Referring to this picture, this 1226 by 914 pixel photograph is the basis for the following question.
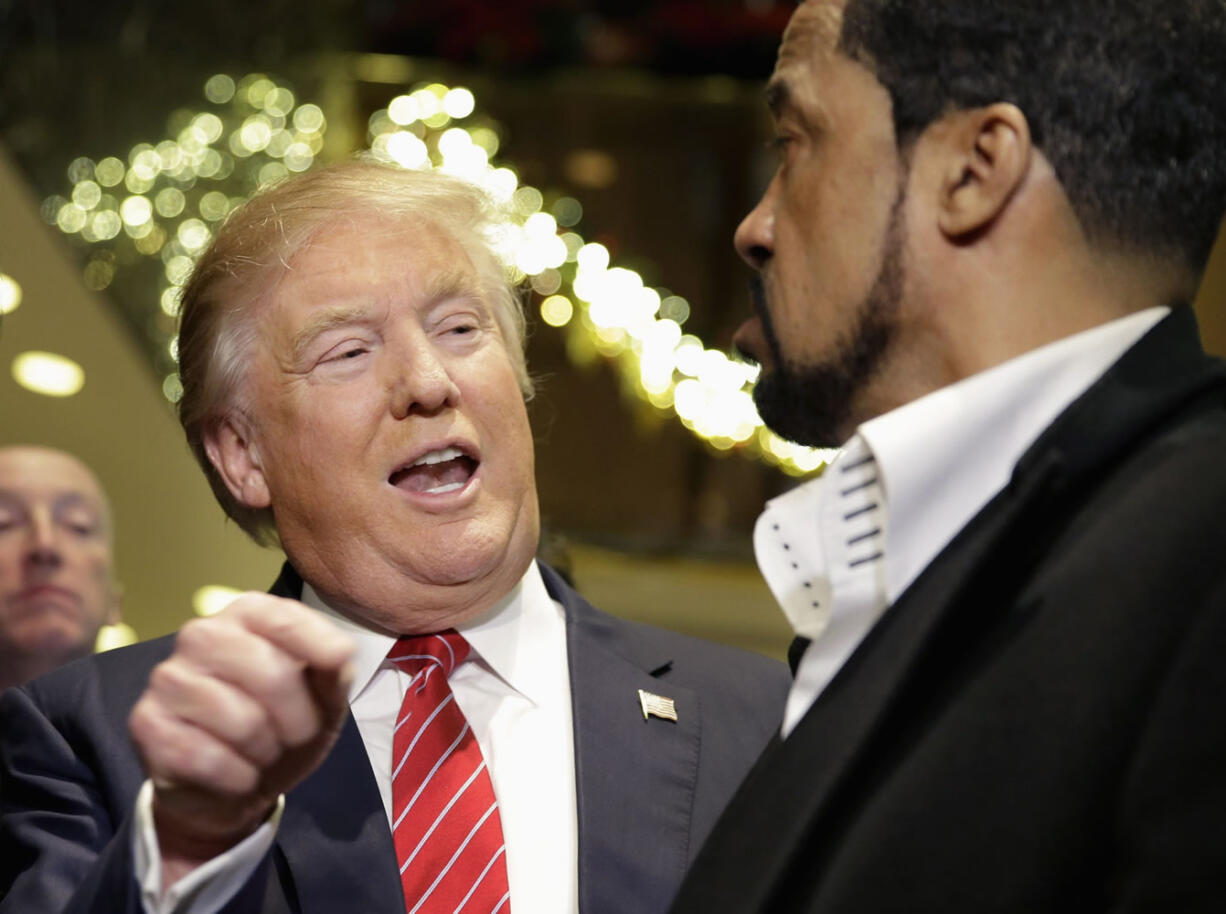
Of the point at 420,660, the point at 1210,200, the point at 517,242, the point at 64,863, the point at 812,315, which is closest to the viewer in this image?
the point at 1210,200

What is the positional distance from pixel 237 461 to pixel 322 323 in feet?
0.73

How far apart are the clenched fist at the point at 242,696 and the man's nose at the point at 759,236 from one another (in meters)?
0.52

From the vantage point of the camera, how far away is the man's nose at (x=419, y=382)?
1.54m

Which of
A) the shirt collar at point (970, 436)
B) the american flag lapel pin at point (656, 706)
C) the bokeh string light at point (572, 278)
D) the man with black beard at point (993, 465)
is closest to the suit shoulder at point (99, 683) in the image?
the american flag lapel pin at point (656, 706)

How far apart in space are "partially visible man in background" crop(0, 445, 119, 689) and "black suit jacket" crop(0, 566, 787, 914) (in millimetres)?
317

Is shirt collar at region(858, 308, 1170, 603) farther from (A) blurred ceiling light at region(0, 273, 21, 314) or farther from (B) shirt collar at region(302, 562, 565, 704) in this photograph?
(A) blurred ceiling light at region(0, 273, 21, 314)

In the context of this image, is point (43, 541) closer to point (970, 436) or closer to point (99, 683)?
point (99, 683)

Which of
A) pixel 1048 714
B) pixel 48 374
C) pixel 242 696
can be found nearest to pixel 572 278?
pixel 48 374

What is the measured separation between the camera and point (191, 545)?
2.14 meters

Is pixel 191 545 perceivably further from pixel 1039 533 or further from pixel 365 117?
pixel 365 117

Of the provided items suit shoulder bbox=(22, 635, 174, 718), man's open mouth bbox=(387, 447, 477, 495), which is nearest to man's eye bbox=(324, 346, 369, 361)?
man's open mouth bbox=(387, 447, 477, 495)

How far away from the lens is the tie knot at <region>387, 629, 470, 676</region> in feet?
5.00

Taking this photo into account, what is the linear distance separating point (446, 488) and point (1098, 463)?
80 centimetres

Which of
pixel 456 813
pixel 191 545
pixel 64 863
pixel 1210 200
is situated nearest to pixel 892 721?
pixel 1210 200
